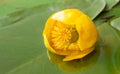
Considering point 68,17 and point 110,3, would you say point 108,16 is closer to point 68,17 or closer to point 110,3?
point 110,3

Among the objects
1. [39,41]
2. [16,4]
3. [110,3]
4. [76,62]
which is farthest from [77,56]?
[16,4]

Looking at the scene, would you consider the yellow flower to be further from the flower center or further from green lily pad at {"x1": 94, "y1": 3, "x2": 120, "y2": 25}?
green lily pad at {"x1": 94, "y1": 3, "x2": 120, "y2": 25}

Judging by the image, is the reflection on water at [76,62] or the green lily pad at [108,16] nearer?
the reflection on water at [76,62]

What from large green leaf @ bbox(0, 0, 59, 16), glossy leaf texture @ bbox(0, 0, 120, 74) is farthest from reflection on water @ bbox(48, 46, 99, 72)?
large green leaf @ bbox(0, 0, 59, 16)

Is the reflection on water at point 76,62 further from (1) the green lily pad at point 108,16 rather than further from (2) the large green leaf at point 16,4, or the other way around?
(2) the large green leaf at point 16,4

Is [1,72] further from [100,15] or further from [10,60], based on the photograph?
[100,15]

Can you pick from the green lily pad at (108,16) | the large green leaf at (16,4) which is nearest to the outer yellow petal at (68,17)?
the green lily pad at (108,16)

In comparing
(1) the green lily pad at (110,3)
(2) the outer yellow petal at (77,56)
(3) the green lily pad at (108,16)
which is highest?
(1) the green lily pad at (110,3)
